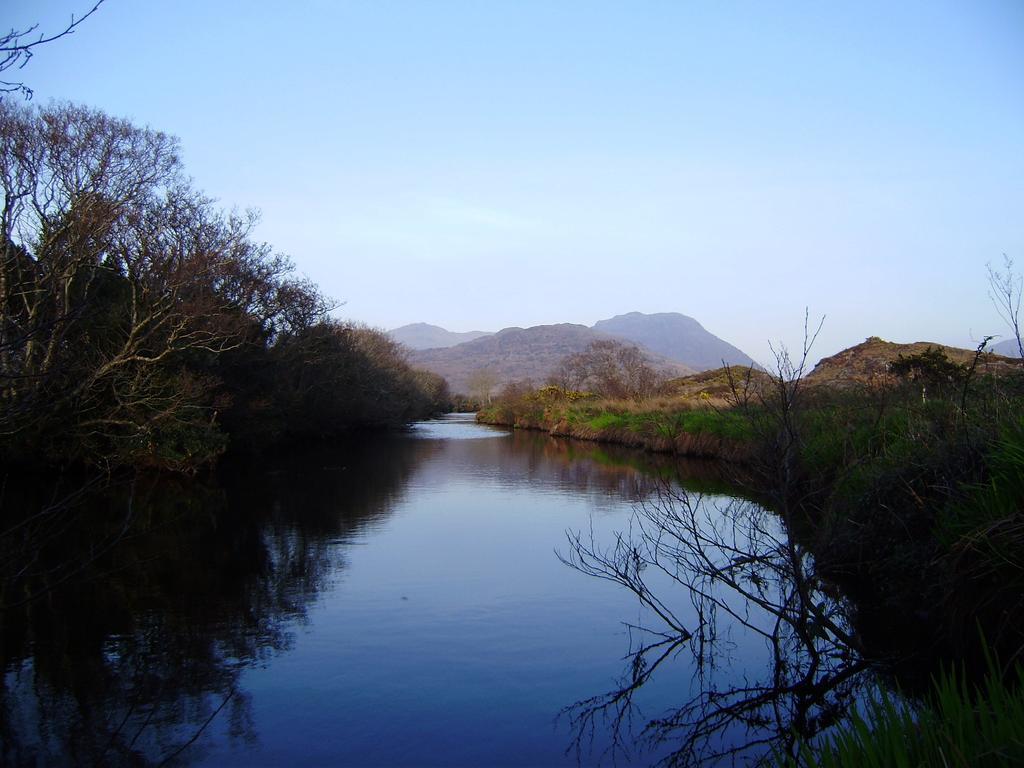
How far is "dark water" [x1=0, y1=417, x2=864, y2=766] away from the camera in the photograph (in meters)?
5.69

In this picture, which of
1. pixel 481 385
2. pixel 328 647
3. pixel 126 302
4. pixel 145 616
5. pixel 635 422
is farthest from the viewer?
pixel 481 385

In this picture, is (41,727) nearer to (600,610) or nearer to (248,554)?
(600,610)

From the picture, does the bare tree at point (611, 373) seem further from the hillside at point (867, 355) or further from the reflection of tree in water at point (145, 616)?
the reflection of tree in water at point (145, 616)

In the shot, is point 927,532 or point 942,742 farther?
point 927,532

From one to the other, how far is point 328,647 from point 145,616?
93.2 inches

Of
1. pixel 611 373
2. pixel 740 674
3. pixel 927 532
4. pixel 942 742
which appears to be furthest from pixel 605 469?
pixel 611 373

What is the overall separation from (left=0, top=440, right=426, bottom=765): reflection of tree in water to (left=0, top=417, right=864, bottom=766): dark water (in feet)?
0.09

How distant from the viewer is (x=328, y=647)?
25.3ft

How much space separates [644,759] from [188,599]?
6047mm

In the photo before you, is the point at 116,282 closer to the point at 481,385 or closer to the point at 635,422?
the point at 635,422

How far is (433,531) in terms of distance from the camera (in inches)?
560

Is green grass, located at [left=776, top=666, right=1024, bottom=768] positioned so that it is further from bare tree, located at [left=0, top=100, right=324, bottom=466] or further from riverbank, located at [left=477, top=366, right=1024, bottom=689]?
bare tree, located at [left=0, top=100, right=324, bottom=466]

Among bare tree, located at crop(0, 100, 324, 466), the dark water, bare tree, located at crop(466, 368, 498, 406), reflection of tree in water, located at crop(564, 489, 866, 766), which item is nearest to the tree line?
bare tree, located at crop(0, 100, 324, 466)

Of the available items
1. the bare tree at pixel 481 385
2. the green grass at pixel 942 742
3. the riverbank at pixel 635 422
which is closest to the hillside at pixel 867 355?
the riverbank at pixel 635 422
